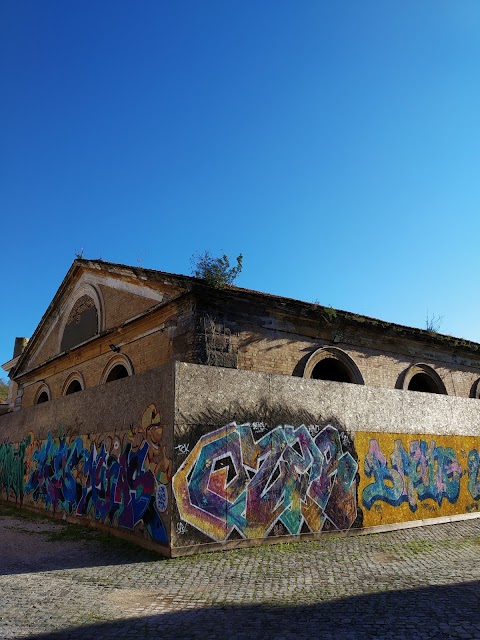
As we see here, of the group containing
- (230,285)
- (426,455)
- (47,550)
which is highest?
(230,285)

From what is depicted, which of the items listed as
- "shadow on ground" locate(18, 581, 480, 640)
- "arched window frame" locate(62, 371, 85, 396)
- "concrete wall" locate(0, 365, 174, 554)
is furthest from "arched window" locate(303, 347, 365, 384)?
"shadow on ground" locate(18, 581, 480, 640)

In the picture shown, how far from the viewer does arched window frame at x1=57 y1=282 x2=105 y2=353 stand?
14.6 meters

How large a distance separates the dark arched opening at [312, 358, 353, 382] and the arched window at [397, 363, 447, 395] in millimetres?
2060

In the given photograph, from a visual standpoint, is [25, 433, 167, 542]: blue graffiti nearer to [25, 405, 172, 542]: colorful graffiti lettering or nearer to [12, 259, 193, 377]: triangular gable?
[25, 405, 172, 542]: colorful graffiti lettering

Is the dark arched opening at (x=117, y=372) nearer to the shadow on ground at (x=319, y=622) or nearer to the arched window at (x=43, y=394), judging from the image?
the arched window at (x=43, y=394)

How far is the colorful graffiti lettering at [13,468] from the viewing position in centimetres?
1331

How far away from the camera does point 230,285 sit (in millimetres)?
11508

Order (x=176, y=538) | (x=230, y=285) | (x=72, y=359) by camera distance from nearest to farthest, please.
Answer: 1. (x=176, y=538)
2. (x=230, y=285)
3. (x=72, y=359)

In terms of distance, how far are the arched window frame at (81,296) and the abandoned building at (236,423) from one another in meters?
0.08

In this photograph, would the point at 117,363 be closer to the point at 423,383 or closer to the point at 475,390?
the point at 423,383

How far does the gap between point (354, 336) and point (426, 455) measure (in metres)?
3.78

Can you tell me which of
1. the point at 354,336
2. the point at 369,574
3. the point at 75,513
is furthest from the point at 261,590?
the point at 354,336

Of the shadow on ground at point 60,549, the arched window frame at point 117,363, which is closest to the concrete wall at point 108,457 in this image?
the shadow on ground at point 60,549

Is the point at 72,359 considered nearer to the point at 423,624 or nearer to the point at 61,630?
the point at 61,630
